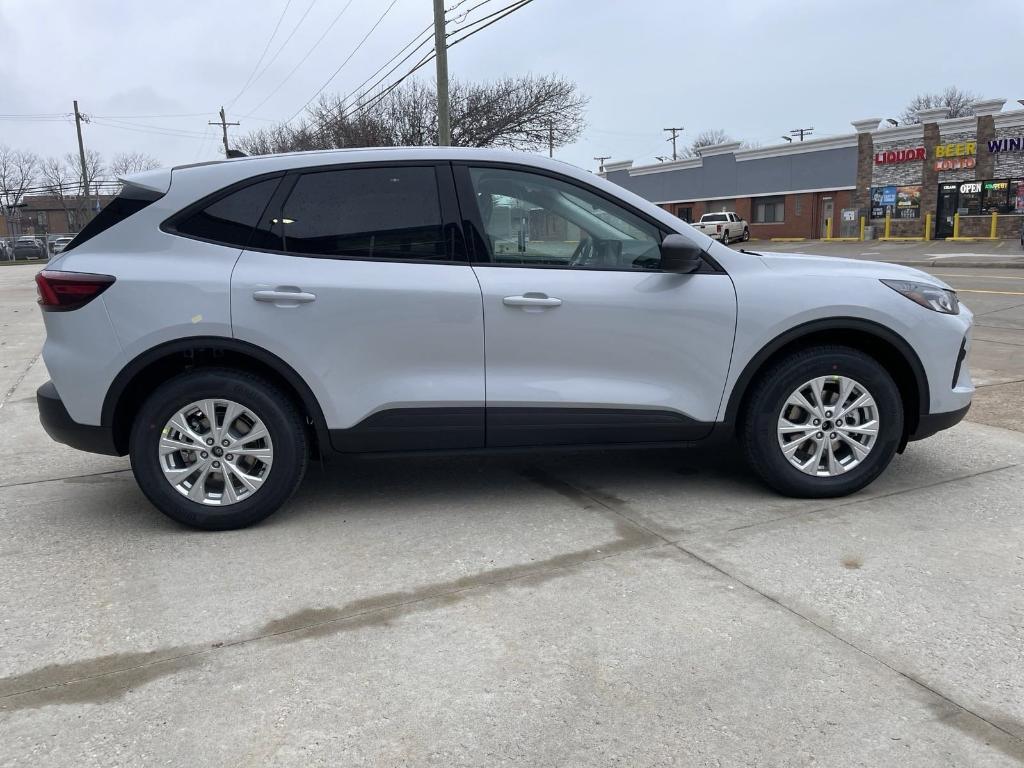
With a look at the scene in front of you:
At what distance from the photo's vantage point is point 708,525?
13.2 feet

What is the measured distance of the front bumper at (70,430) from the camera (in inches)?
154

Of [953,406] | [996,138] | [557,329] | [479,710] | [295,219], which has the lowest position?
[479,710]

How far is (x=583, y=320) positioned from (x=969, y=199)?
141 ft

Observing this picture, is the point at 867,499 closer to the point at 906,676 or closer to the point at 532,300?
the point at 906,676

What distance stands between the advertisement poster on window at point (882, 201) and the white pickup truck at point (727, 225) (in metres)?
7.06

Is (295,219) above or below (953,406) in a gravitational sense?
above

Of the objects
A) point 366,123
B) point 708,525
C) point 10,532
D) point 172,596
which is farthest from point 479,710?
point 366,123

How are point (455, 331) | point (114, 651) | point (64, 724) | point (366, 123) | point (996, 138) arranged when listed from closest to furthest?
point (64, 724)
point (114, 651)
point (455, 331)
point (366, 123)
point (996, 138)

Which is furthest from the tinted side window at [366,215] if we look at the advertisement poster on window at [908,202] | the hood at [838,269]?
the advertisement poster on window at [908,202]

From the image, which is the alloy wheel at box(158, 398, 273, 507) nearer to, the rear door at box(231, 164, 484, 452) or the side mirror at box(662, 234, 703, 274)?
the rear door at box(231, 164, 484, 452)

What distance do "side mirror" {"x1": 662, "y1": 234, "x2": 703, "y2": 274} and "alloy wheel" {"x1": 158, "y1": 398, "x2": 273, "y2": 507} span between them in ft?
6.81

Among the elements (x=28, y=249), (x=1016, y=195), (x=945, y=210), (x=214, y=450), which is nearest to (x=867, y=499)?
(x=214, y=450)

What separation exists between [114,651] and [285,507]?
59.4 inches

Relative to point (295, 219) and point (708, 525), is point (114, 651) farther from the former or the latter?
point (708, 525)
